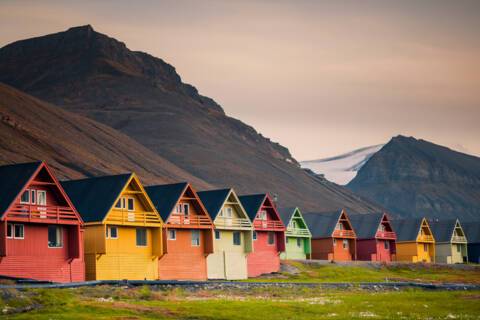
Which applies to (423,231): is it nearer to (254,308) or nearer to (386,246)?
(386,246)

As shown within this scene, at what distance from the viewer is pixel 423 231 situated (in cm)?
14050

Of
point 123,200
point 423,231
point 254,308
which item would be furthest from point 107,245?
point 423,231

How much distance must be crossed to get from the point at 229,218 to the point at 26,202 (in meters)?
28.9

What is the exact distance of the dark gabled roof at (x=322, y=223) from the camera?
121625mm

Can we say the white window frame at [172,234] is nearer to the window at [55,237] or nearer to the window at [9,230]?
the window at [55,237]

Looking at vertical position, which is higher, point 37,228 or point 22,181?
point 22,181

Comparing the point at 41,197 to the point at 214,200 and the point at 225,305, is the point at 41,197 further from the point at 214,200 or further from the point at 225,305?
the point at 214,200

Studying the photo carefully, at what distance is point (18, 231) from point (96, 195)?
11.0 m

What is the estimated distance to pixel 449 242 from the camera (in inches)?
5650

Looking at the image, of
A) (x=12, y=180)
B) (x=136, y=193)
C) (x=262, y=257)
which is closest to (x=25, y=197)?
(x=12, y=180)

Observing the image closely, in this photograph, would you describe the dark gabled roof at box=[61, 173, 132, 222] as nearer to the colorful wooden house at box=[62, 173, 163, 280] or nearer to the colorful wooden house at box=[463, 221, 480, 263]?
the colorful wooden house at box=[62, 173, 163, 280]

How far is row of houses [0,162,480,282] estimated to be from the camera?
69.0 meters

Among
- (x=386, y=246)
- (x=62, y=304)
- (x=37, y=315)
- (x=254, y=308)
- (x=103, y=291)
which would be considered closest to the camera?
(x=37, y=315)

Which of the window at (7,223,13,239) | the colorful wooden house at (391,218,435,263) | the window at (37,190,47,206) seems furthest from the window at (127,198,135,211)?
the colorful wooden house at (391,218,435,263)
